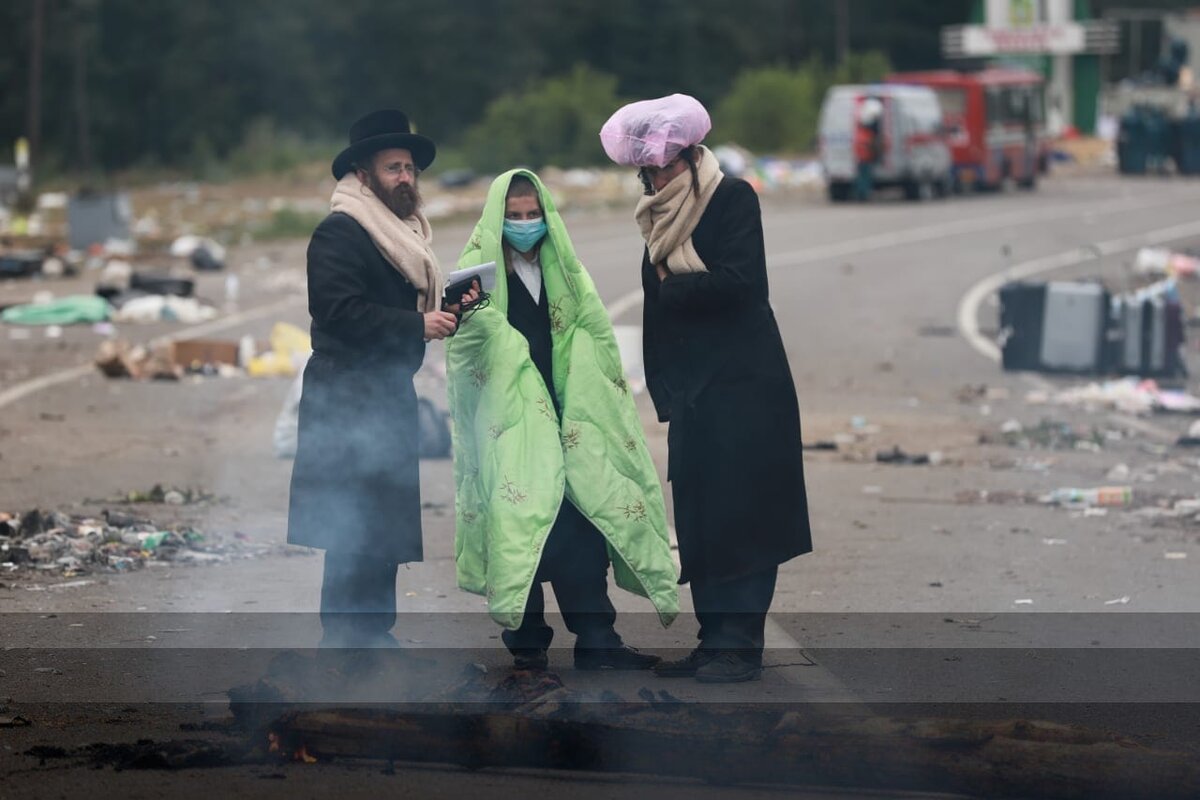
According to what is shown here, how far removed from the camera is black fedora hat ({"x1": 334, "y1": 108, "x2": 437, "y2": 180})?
19.2ft

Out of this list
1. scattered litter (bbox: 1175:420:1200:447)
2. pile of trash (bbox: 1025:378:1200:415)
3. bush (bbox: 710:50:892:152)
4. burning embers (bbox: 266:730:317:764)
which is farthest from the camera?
bush (bbox: 710:50:892:152)

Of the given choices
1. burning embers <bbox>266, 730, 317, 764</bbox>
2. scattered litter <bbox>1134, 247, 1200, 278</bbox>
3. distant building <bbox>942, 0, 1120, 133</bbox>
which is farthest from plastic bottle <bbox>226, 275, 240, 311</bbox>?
distant building <bbox>942, 0, 1120, 133</bbox>

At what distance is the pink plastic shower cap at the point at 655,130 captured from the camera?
19.2ft

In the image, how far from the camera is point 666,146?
19.3ft

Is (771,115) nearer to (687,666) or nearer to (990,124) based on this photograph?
(990,124)

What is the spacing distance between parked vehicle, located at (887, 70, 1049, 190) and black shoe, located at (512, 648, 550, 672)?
32091mm

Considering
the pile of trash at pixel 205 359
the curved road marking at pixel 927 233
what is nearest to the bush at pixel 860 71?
the curved road marking at pixel 927 233

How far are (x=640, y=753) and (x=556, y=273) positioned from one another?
65.4 inches

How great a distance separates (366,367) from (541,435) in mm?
573

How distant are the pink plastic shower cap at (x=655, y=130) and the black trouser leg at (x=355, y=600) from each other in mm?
1473

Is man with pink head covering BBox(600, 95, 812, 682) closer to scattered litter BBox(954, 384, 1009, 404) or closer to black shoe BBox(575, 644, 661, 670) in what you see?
black shoe BBox(575, 644, 661, 670)

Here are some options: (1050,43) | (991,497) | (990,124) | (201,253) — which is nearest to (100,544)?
(991,497)

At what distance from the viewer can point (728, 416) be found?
6.10 m

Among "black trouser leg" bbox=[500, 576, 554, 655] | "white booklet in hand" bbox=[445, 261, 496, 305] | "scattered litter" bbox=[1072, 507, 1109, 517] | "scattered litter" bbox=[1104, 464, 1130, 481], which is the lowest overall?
"scattered litter" bbox=[1104, 464, 1130, 481]
